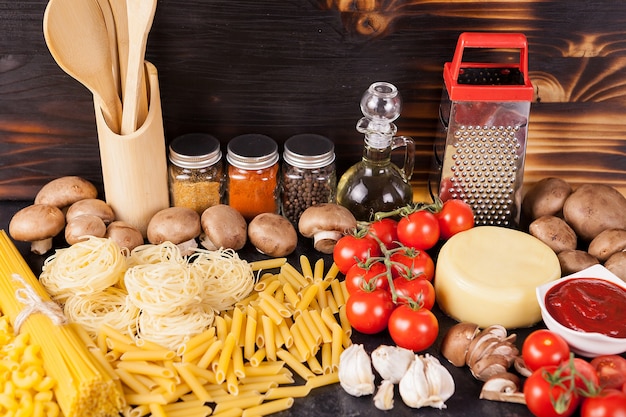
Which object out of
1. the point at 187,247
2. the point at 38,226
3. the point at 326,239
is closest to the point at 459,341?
the point at 326,239

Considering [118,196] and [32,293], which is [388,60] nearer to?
[118,196]

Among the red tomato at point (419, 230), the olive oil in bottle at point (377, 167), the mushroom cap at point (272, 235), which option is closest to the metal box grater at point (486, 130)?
the olive oil in bottle at point (377, 167)

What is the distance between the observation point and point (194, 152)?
210cm

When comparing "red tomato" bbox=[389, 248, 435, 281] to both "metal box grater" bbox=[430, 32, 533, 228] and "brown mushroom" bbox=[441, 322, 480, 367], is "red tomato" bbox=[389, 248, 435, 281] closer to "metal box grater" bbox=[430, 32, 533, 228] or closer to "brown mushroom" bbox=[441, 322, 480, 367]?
"brown mushroom" bbox=[441, 322, 480, 367]

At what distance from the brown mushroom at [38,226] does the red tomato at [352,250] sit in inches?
30.0

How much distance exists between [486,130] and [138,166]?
0.95 m

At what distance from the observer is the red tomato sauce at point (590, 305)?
69.1 inches

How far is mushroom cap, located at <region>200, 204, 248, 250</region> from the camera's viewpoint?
2047 mm

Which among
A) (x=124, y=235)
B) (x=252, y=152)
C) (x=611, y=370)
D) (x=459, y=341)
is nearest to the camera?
(x=611, y=370)

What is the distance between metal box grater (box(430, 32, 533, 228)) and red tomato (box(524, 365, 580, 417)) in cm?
70

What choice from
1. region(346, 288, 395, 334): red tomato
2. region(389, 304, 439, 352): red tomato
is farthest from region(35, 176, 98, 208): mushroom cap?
region(389, 304, 439, 352): red tomato

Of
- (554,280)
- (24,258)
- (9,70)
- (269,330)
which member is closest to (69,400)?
(269,330)

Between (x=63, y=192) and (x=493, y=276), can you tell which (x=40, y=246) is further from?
(x=493, y=276)

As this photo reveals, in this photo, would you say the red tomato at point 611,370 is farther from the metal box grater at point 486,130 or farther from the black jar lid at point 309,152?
the black jar lid at point 309,152
